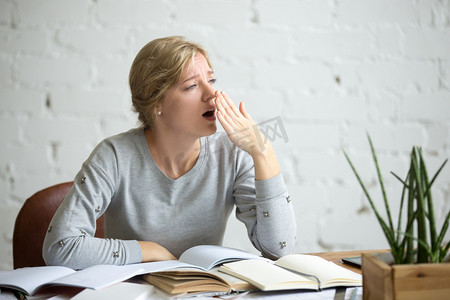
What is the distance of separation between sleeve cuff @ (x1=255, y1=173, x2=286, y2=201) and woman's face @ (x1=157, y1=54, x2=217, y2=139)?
21 cm

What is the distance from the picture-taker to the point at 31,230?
4.42ft

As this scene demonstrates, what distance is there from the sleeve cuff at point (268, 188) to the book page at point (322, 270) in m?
0.23

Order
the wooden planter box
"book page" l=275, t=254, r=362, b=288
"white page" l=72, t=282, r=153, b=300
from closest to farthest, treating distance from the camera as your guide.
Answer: the wooden planter box, "white page" l=72, t=282, r=153, b=300, "book page" l=275, t=254, r=362, b=288

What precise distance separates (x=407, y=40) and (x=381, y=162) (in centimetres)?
49

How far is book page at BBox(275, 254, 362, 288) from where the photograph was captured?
0.86 metres

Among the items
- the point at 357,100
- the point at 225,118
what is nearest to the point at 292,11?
the point at 357,100

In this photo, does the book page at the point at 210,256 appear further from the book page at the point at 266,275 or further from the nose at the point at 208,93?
the nose at the point at 208,93

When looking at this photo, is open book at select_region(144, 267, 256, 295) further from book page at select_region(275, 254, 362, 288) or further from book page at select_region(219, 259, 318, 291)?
book page at select_region(275, 254, 362, 288)

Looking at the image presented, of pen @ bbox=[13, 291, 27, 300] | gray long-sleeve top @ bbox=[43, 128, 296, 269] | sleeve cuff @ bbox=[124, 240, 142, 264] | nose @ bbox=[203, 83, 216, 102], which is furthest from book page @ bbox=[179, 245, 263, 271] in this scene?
nose @ bbox=[203, 83, 216, 102]

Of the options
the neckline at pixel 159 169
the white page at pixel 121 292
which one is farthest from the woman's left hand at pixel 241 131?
the white page at pixel 121 292

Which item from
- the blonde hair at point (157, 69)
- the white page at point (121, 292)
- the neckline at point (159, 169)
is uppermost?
the blonde hair at point (157, 69)

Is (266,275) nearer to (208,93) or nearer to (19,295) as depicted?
(19,295)

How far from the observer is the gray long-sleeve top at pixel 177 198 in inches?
47.7

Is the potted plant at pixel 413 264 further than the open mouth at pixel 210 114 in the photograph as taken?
No
